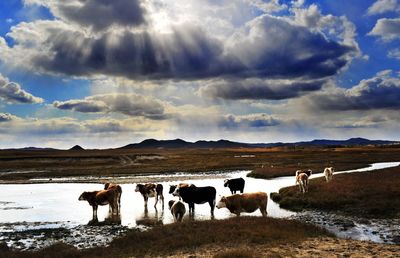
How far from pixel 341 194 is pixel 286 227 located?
1237 centimetres

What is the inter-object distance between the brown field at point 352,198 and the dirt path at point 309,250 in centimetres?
879

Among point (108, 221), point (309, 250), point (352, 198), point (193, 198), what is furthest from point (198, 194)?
point (309, 250)

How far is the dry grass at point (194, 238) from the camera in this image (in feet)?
52.6

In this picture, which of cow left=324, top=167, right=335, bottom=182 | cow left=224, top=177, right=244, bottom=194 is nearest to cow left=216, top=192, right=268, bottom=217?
cow left=224, top=177, right=244, bottom=194

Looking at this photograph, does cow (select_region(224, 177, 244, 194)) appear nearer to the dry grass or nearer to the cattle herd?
the cattle herd

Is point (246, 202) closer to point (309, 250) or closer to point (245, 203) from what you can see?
point (245, 203)

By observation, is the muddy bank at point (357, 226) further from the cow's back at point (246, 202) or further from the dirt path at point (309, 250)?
the cow's back at point (246, 202)

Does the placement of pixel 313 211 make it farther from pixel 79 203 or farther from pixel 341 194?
pixel 79 203

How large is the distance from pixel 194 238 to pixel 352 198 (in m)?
15.5

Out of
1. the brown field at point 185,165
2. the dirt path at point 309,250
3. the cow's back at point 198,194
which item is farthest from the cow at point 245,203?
the brown field at point 185,165

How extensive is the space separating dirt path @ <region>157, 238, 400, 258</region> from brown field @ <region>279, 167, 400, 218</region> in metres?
8.79

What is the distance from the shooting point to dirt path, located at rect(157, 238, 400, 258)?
14.2 metres

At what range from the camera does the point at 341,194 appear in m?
29.8

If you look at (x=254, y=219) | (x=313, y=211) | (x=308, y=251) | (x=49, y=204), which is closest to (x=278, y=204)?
(x=313, y=211)
